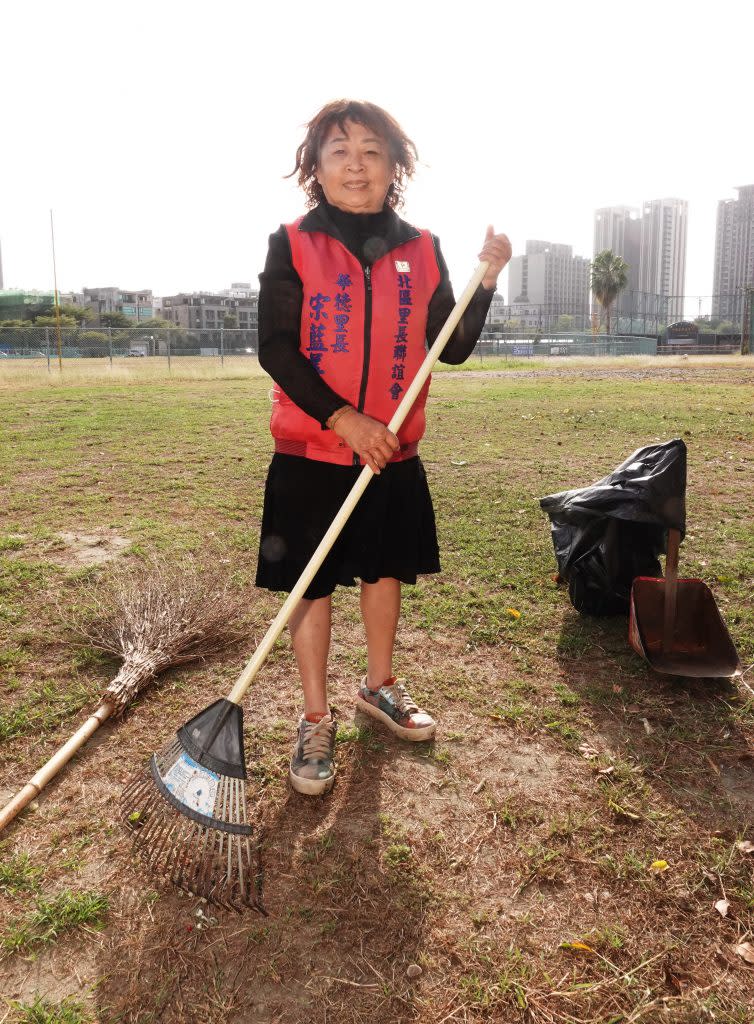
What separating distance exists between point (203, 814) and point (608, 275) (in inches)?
2635

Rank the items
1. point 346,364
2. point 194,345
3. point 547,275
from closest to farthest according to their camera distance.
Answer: point 346,364 < point 194,345 < point 547,275

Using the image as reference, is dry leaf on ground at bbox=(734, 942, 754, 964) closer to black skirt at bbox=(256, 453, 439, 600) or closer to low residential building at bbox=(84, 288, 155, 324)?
black skirt at bbox=(256, 453, 439, 600)

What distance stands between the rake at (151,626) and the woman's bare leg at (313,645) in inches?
28.0

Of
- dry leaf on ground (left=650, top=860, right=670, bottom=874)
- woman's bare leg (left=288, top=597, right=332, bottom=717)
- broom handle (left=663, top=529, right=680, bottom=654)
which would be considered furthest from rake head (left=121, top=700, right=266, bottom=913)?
broom handle (left=663, top=529, right=680, bottom=654)

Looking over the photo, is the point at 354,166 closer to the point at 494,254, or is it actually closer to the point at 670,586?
the point at 494,254

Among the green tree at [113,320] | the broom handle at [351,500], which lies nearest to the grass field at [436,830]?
the broom handle at [351,500]

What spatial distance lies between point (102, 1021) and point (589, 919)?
3.79 feet

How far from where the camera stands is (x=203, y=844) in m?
1.91

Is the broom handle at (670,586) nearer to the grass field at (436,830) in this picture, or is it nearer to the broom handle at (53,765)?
the grass field at (436,830)

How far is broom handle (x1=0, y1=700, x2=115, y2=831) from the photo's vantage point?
2.21m

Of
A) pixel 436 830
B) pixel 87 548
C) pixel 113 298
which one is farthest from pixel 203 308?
pixel 436 830

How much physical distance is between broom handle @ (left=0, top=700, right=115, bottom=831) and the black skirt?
78 cm

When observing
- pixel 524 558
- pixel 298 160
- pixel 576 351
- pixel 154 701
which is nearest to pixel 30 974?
pixel 154 701

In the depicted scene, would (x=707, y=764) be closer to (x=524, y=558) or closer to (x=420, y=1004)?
(x=420, y=1004)
